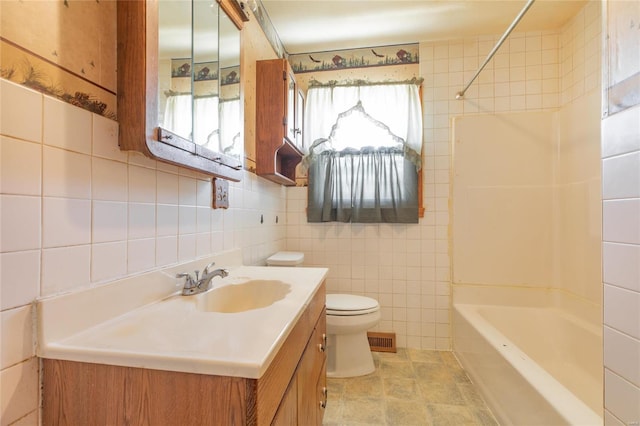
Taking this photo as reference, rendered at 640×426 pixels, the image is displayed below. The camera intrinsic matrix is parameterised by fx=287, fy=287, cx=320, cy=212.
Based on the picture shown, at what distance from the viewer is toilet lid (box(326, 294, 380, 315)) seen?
1846mm

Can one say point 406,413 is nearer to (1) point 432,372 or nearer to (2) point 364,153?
(1) point 432,372

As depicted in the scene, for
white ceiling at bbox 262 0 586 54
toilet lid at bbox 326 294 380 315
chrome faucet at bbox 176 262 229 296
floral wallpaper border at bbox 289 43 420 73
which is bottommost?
toilet lid at bbox 326 294 380 315

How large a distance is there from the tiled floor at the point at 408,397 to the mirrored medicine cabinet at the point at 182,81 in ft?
4.59

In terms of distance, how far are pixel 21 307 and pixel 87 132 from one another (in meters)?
0.42

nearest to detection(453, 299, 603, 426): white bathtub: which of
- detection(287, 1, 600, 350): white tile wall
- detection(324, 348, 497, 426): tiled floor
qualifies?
detection(324, 348, 497, 426): tiled floor

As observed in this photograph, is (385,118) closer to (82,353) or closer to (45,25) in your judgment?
(45,25)

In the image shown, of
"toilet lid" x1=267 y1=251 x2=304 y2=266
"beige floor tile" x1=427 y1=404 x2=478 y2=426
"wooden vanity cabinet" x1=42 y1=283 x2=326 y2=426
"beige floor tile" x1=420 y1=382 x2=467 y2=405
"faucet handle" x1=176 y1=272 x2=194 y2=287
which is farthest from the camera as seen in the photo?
"toilet lid" x1=267 y1=251 x2=304 y2=266

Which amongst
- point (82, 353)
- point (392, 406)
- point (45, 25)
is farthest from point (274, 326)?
point (392, 406)

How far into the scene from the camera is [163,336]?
67 cm

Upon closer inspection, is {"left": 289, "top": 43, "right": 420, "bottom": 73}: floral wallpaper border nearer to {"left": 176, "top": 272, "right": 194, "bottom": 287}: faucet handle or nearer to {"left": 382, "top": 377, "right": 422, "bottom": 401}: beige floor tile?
{"left": 176, "top": 272, "right": 194, "bottom": 287}: faucet handle

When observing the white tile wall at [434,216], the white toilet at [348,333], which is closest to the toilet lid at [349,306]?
the white toilet at [348,333]

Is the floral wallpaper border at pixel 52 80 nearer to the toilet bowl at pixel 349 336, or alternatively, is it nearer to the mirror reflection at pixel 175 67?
the mirror reflection at pixel 175 67

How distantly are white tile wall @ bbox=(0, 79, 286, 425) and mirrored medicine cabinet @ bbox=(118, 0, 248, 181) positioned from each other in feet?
0.35

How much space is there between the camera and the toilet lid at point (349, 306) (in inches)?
72.7
